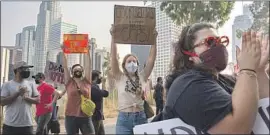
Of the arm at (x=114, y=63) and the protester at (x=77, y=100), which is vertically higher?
the arm at (x=114, y=63)

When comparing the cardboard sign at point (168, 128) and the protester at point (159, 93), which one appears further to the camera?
the protester at point (159, 93)

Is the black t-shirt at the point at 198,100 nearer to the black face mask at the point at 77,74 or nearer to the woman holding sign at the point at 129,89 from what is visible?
the woman holding sign at the point at 129,89

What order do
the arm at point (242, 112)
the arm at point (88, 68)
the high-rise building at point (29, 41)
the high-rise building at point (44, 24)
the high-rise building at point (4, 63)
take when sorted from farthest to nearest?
the high-rise building at point (44, 24) < the high-rise building at point (29, 41) < the high-rise building at point (4, 63) < the arm at point (88, 68) < the arm at point (242, 112)

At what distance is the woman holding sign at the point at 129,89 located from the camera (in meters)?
3.69

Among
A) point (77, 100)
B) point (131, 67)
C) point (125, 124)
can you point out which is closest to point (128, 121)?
point (125, 124)

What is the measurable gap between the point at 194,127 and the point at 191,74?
0.19 meters

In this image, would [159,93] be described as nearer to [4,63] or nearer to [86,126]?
[4,63]

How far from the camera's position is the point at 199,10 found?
1206 centimetres

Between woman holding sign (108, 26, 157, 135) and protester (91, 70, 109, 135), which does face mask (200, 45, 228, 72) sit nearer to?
woman holding sign (108, 26, 157, 135)

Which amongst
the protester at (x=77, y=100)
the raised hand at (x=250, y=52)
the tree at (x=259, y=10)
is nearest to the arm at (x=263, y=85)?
the raised hand at (x=250, y=52)

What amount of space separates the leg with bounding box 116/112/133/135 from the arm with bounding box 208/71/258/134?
2.54 metres

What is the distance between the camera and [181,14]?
12.3m

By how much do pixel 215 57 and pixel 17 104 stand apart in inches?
128

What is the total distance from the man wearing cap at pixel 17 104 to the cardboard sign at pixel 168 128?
301 centimetres
